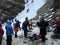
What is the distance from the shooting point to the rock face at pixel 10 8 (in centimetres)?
5618

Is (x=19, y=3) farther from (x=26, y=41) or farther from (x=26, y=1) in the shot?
(x=26, y=41)

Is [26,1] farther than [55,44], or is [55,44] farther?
[26,1]

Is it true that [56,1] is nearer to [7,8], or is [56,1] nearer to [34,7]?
[34,7]

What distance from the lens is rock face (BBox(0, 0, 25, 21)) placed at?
5618 cm

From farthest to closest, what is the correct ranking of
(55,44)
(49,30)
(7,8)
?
(7,8) → (49,30) → (55,44)

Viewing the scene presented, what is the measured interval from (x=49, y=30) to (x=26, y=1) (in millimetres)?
34844

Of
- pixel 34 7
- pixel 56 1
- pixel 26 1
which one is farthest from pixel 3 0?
pixel 56 1

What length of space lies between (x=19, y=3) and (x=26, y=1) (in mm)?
1730

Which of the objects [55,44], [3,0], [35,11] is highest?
[3,0]

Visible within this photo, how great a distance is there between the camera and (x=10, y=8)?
5766 cm

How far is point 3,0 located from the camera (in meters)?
58.2

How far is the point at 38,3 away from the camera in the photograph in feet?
163

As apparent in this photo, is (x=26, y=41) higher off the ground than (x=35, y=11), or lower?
lower

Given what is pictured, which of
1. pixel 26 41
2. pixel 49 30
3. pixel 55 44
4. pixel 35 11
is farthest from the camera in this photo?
pixel 35 11
